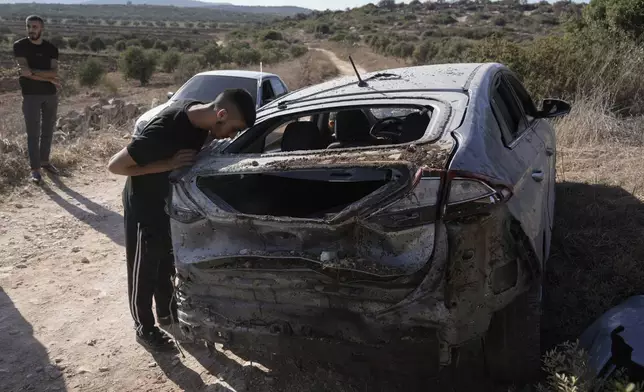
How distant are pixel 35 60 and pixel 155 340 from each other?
5258 millimetres

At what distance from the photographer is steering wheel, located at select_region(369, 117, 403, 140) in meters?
3.92

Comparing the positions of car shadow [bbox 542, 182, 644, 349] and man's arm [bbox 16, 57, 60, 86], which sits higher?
man's arm [bbox 16, 57, 60, 86]

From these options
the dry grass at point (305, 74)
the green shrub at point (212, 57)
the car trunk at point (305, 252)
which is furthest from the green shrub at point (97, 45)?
the car trunk at point (305, 252)

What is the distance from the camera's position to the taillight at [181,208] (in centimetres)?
285

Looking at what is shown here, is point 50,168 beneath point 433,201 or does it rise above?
beneath

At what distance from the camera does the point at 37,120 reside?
24.2 ft

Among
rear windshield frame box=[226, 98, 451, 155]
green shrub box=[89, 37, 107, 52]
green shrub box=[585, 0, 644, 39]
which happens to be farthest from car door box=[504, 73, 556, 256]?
green shrub box=[89, 37, 107, 52]

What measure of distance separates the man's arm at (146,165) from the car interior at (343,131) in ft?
1.47

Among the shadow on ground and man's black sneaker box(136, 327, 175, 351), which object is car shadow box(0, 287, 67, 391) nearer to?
man's black sneaker box(136, 327, 175, 351)

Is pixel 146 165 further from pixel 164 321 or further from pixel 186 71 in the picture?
pixel 186 71

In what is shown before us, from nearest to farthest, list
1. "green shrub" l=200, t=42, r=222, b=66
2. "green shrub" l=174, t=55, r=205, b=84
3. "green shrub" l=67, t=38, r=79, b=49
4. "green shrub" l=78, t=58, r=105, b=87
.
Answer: "green shrub" l=174, t=55, r=205, b=84 < "green shrub" l=78, t=58, r=105, b=87 < "green shrub" l=200, t=42, r=222, b=66 < "green shrub" l=67, t=38, r=79, b=49

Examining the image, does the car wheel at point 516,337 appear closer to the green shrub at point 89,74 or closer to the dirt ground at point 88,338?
the dirt ground at point 88,338

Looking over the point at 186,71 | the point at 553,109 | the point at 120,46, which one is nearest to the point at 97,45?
the point at 120,46

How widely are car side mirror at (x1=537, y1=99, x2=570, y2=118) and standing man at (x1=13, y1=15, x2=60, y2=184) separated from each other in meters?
6.09
